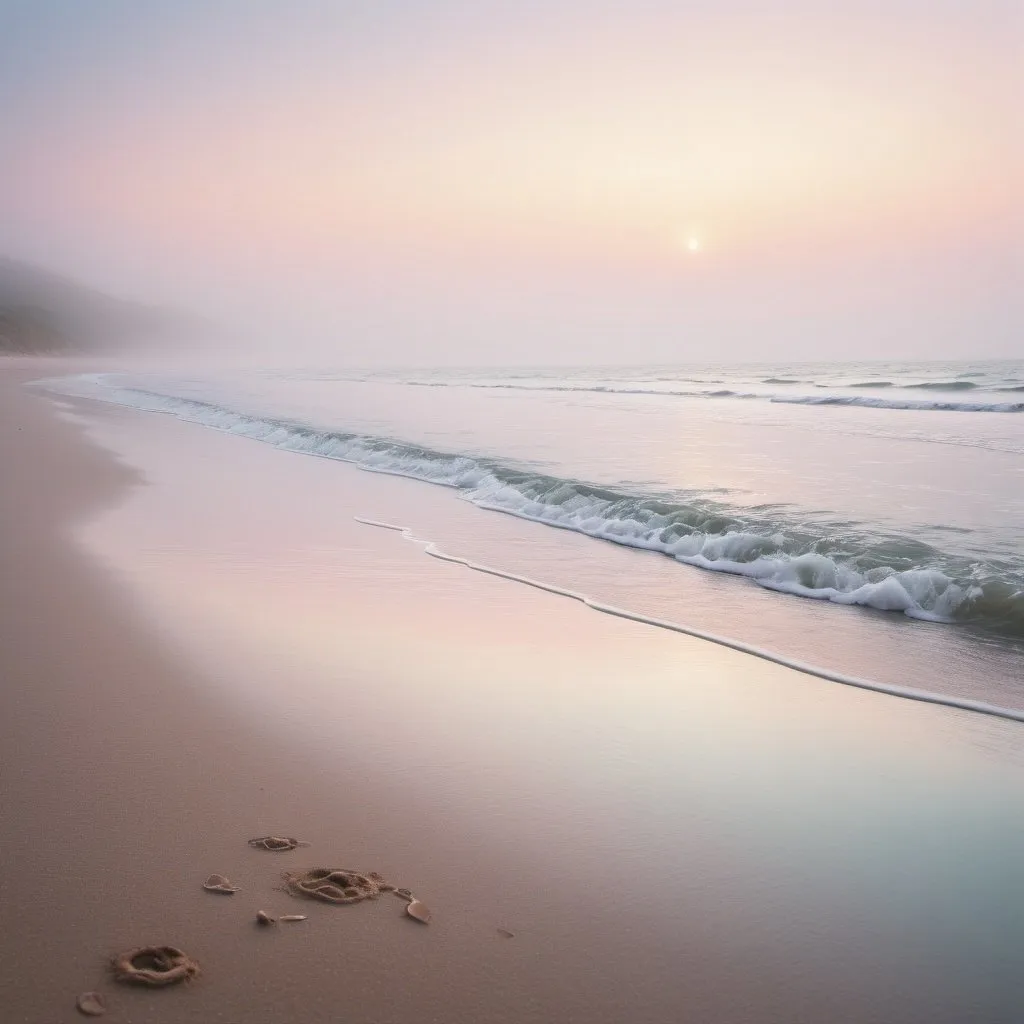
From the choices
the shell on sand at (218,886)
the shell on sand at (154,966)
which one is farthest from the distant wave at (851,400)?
the shell on sand at (154,966)

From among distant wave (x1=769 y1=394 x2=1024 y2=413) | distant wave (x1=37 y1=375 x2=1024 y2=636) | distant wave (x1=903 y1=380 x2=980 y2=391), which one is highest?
distant wave (x1=903 y1=380 x2=980 y2=391)

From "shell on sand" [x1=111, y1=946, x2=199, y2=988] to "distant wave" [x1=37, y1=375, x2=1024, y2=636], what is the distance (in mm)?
5620

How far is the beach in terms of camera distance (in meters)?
2.34

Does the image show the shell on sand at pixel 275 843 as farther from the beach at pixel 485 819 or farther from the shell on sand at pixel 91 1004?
the shell on sand at pixel 91 1004

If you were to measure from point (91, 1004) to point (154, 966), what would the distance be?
0.18 m

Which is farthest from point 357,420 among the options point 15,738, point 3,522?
point 15,738

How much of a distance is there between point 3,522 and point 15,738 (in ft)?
20.2

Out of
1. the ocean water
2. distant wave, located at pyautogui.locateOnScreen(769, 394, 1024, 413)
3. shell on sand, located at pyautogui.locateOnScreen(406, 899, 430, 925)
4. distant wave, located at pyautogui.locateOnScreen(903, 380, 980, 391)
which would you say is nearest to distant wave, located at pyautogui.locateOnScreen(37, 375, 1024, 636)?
the ocean water

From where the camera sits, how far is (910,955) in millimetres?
2514

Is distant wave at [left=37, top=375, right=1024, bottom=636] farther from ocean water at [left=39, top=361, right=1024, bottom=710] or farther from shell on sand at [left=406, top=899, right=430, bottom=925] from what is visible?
shell on sand at [left=406, top=899, right=430, bottom=925]

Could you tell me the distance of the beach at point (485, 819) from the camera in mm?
2338

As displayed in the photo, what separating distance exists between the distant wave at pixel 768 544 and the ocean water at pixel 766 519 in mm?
20

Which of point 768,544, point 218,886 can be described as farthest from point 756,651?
point 218,886

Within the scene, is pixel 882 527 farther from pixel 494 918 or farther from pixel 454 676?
pixel 494 918
